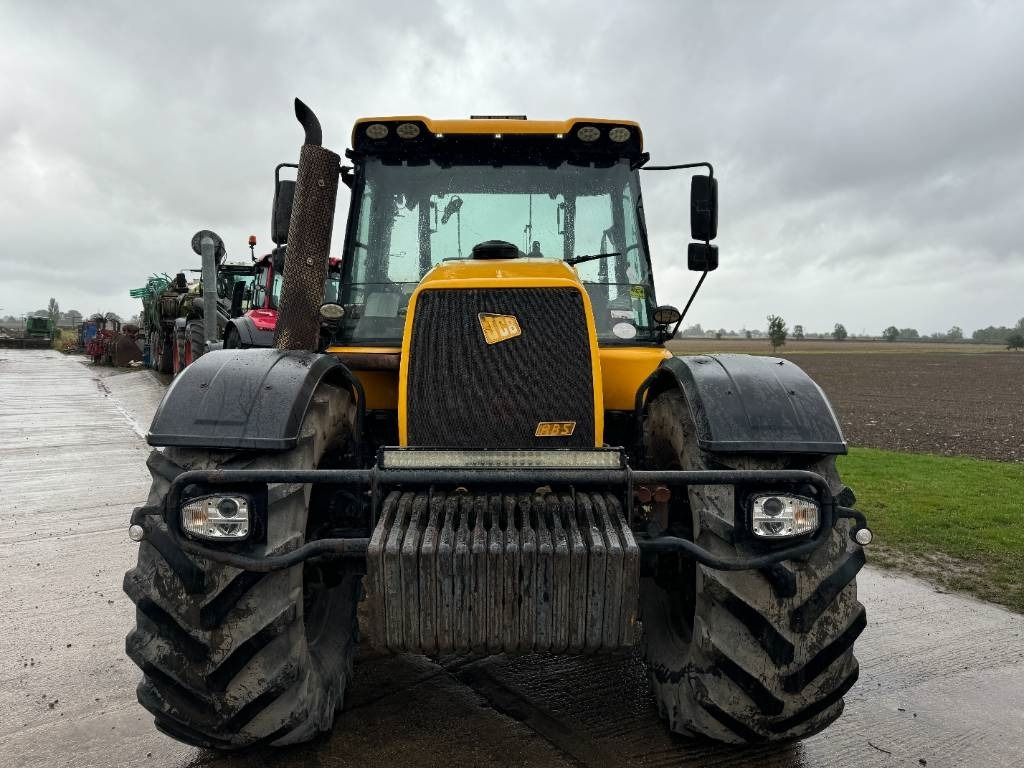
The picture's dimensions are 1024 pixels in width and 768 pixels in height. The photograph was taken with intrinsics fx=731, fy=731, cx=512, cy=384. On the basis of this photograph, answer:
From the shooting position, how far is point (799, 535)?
7.99ft

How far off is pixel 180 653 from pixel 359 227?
241 centimetres

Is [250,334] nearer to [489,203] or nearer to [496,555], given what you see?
[489,203]

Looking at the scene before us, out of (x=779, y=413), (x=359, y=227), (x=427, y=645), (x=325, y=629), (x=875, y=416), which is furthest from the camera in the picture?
(x=875, y=416)

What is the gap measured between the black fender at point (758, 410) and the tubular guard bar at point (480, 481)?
0.55 feet

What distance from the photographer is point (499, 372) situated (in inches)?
115

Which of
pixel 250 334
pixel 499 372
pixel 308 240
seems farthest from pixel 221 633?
pixel 250 334


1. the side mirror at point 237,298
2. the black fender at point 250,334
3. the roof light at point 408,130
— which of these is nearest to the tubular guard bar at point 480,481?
the roof light at point 408,130

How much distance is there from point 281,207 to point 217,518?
89.6 inches

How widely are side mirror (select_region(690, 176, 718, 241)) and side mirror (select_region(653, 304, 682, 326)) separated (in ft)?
1.79

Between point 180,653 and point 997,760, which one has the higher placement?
point 180,653

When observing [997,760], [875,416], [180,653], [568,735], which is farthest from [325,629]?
[875,416]

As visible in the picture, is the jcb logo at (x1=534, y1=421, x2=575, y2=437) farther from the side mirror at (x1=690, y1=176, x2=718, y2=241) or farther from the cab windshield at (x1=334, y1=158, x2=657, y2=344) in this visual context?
the side mirror at (x1=690, y1=176, x2=718, y2=241)

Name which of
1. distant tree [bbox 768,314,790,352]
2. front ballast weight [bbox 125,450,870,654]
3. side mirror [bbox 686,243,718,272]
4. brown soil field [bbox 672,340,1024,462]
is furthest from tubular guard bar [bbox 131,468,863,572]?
distant tree [bbox 768,314,790,352]

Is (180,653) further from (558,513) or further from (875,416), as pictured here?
(875,416)
